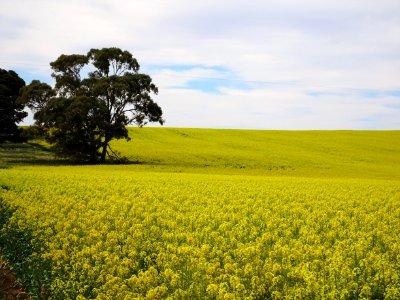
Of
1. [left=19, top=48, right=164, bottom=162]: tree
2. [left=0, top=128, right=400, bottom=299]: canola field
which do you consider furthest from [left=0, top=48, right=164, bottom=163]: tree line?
[left=0, top=128, right=400, bottom=299]: canola field

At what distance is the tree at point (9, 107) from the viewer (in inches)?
2251

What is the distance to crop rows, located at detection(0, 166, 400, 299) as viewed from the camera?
7.77m

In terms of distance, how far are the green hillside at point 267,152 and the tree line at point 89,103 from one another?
463cm

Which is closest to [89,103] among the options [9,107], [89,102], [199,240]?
[89,102]

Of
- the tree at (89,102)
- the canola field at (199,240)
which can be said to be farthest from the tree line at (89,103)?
the canola field at (199,240)

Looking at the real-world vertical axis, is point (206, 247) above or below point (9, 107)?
below

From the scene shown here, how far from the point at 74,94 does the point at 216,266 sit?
41.6 metres

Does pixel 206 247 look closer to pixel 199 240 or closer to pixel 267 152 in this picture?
pixel 199 240

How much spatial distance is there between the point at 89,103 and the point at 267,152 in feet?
71.8

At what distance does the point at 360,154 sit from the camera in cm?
5559

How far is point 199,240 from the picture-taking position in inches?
424

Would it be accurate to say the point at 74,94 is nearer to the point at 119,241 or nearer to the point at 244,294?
the point at 119,241

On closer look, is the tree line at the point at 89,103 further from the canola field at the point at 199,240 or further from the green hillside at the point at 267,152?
the canola field at the point at 199,240

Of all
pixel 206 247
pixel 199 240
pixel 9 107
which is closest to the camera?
pixel 206 247
